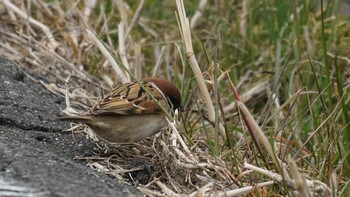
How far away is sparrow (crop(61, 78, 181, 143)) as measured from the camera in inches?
160

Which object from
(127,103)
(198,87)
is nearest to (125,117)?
(127,103)

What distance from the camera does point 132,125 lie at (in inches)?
162

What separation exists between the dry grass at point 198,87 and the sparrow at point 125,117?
2.7 inches

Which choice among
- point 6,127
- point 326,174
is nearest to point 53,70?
point 6,127

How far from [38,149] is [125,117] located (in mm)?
661

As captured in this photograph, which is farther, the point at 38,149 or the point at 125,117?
the point at 125,117

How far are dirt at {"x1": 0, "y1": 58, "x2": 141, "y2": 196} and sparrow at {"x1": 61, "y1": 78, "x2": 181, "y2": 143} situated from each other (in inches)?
4.8

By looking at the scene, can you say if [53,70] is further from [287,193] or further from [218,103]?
[287,193]

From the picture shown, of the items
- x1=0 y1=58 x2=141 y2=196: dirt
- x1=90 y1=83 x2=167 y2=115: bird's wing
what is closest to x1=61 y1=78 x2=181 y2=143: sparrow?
x1=90 y1=83 x2=167 y2=115: bird's wing

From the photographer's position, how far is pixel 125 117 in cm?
417

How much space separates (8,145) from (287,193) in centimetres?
111

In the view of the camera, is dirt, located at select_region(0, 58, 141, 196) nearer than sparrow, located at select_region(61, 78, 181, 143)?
Yes

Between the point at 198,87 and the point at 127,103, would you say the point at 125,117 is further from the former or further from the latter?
the point at 198,87

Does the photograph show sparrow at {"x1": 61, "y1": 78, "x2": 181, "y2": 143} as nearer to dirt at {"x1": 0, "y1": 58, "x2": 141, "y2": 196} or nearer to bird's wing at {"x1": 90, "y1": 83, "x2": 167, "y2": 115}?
bird's wing at {"x1": 90, "y1": 83, "x2": 167, "y2": 115}
